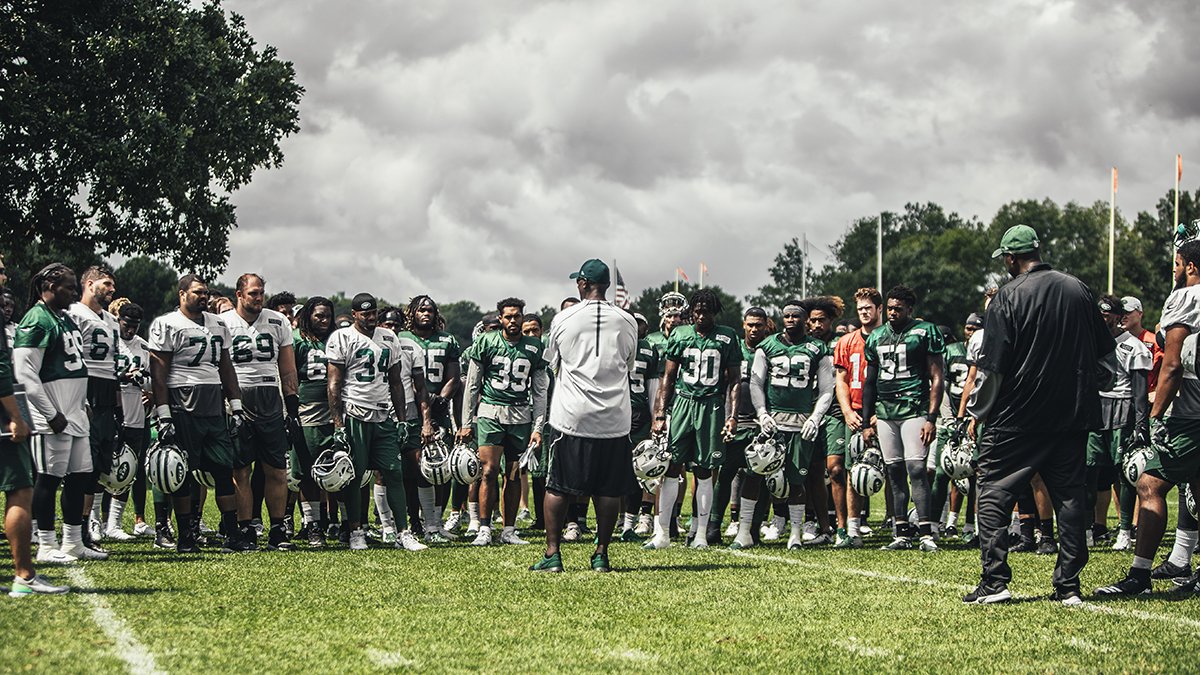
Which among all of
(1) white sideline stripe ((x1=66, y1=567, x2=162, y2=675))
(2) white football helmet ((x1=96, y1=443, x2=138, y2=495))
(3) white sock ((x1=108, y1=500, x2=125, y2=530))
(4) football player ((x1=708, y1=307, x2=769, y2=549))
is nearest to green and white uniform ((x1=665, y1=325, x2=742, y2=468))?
(4) football player ((x1=708, y1=307, x2=769, y2=549))

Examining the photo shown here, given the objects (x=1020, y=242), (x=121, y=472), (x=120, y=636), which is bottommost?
(x=120, y=636)

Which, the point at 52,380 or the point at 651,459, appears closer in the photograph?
the point at 52,380

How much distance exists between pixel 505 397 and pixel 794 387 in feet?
8.74

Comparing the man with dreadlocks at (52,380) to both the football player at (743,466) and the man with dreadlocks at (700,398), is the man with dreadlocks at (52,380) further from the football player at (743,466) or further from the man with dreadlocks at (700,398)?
the football player at (743,466)

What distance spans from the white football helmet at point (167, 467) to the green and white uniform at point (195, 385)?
7cm

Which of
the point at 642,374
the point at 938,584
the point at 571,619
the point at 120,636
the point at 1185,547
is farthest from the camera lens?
the point at 642,374

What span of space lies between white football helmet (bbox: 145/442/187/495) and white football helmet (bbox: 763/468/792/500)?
487 centimetres

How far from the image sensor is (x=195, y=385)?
31.4ft

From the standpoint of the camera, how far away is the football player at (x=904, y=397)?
10.4 metres

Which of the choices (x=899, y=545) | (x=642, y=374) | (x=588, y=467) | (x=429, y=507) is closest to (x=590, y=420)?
(x=588, y=467)

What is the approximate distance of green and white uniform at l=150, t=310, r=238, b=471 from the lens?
9.55 metres

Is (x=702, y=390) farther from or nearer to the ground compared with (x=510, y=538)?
Result: farther from the ground

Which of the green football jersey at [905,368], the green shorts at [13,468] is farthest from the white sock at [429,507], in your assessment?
the green shorts at [13,468]

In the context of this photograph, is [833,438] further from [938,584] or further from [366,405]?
[366,405]
